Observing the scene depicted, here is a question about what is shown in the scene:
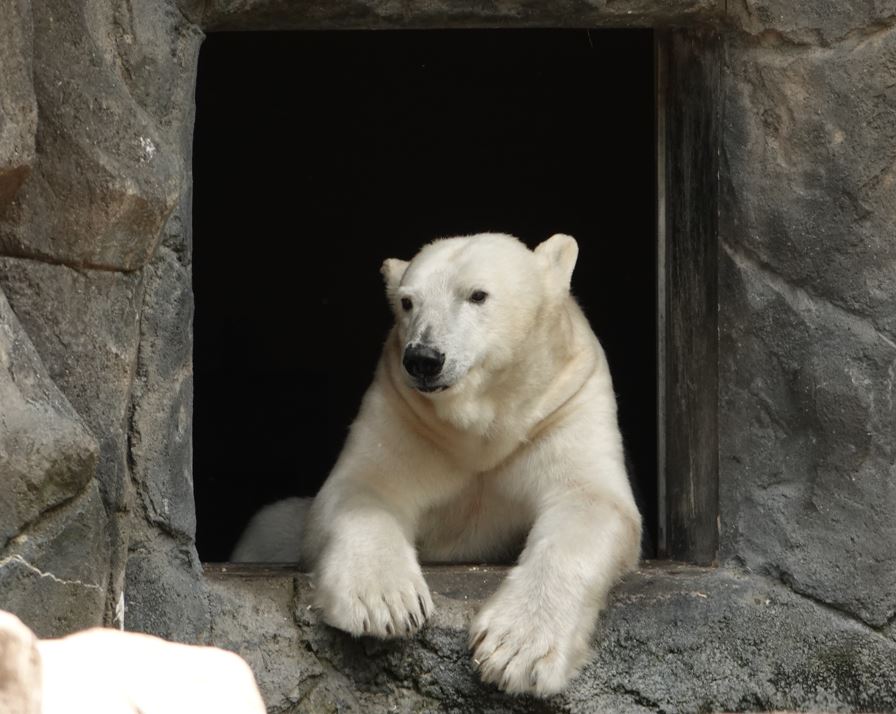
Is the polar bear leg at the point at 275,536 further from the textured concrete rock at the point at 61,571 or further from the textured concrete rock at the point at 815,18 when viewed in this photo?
the textured concrete rock at the point at 815,18

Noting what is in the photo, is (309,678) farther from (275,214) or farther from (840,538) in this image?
(275,214)

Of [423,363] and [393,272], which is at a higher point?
[393,272]

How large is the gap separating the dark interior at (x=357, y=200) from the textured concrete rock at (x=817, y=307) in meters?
2.58

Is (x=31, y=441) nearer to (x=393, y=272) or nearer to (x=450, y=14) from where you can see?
(x=450, y=14)

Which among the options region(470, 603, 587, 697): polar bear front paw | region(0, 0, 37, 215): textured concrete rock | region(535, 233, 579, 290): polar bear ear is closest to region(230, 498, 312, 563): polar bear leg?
region(535, 233, 579, 290): polar bear ear

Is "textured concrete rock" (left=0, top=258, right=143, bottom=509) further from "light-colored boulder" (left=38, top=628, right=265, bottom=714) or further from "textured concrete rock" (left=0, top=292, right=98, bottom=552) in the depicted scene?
"light-colored boulder" (left=38, top=628, right=265, bottom=714)

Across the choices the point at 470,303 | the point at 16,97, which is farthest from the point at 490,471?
the point at 16,97

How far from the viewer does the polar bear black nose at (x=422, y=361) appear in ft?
12.8

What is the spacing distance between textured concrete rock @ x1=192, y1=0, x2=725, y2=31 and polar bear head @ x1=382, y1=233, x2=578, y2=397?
0.69 m

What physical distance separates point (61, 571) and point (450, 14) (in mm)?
1787

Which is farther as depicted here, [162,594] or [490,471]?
[490,471]

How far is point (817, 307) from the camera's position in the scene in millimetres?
4008

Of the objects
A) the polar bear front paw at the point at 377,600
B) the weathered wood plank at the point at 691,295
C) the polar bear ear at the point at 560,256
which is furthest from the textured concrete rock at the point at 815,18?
the polar bear front paw at the point at 377,600

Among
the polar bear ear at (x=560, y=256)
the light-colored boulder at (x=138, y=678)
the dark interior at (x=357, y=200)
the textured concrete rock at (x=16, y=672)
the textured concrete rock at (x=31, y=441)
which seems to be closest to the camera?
the textured concrete rock at (x=16, y=672)
